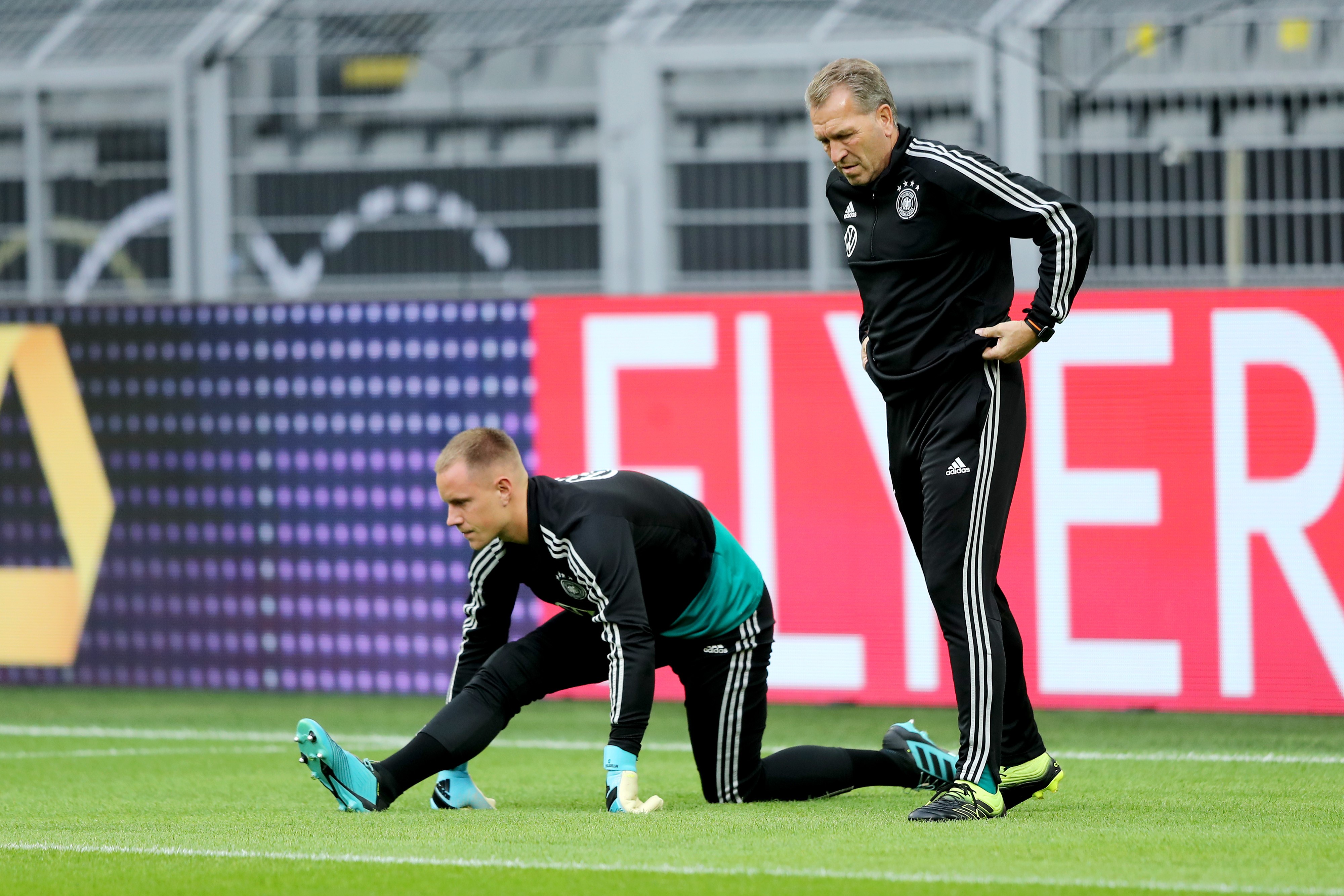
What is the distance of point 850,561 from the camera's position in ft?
27.5

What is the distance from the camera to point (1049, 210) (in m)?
5.15

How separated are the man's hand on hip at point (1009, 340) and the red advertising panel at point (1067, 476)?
2.95 metres

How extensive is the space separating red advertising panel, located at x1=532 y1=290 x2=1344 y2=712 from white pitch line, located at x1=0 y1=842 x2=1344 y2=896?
3751mm

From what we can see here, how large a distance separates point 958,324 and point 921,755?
121 centimetres

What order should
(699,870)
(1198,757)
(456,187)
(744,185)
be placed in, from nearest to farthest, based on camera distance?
(699,870) < (1198,757) < (744,185) < (456,187)

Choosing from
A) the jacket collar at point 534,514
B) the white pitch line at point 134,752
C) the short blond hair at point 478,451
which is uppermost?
the short blond hair at point 478,451

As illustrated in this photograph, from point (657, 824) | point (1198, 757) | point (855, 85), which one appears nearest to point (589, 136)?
point (1198, 757)

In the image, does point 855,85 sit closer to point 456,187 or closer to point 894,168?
point 894,168

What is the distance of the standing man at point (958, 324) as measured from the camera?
5184 millimetres

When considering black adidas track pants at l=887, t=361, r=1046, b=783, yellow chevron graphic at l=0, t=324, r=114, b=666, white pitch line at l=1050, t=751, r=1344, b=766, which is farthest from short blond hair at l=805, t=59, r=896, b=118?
yellow chevron graphic at l=0, t=324, r=114, b=666

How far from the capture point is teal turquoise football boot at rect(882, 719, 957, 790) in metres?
5.71

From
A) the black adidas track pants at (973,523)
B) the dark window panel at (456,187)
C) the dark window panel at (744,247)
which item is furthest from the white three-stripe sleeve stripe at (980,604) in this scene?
the dark window panel at (456,187)

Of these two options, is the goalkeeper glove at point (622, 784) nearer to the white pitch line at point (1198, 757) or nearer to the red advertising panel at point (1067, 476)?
the white pitch line at point (1198, 757)

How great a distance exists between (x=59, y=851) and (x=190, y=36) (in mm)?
7124
